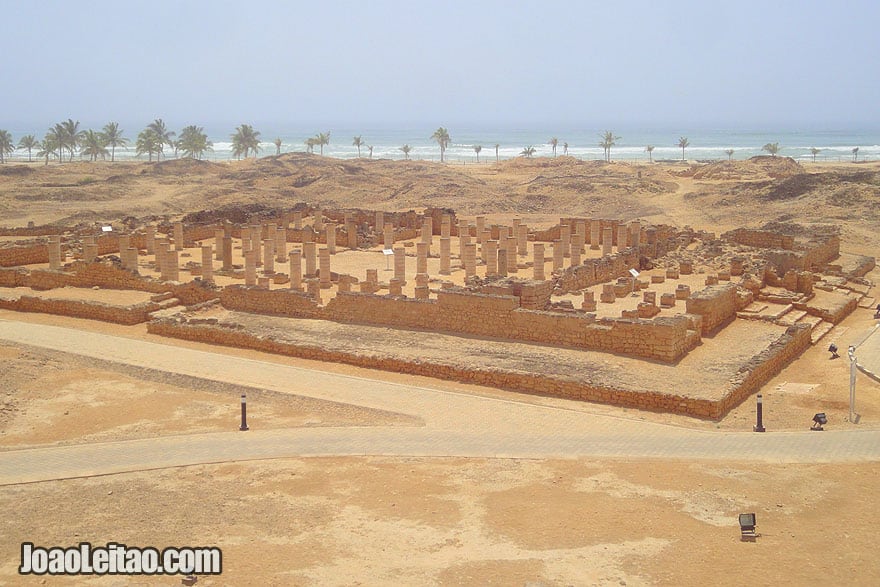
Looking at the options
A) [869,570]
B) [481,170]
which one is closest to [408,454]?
[869,570]

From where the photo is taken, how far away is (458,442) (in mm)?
13781

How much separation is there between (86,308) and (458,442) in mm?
15103

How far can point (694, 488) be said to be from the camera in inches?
456

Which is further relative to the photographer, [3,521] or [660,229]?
[660,229]

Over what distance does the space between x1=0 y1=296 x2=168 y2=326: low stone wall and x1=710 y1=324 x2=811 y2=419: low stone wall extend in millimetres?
15924

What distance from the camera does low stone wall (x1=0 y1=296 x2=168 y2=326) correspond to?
78.4 feet

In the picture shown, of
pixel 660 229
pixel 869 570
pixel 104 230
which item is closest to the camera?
pixel 869 570

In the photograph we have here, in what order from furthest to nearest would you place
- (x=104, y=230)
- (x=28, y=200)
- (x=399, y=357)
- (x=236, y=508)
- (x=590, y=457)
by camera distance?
(x=28, y=200) → (x=104, y=230) → (x=399, y=357) → (x=590, y=457) → (x=236, y=508)

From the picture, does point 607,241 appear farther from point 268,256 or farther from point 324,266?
point 268,256

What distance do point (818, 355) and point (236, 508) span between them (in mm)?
14459

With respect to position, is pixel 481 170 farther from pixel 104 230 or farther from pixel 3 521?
pixel 3 521

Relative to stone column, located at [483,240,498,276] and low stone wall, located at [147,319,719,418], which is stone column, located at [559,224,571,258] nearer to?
stone column, located at [483,240,498,276]

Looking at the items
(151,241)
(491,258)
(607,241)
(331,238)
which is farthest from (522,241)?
(151,241)

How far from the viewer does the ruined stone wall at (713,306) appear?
68.7ft
